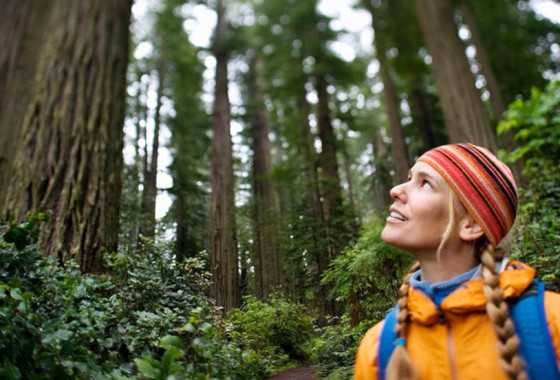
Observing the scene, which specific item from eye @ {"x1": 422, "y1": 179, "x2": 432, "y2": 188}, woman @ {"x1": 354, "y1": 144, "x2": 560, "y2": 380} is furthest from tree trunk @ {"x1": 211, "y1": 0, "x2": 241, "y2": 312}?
eye @ {"x1": 422, "y1": 179, "x2": 432, "y2": 188}

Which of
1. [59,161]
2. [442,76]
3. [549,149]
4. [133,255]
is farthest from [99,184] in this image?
[549,149]

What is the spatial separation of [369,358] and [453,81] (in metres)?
5.66

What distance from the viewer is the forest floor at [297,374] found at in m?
2.05

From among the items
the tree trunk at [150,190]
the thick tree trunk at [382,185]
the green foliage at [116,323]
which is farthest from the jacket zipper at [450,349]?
the tree trunk at [150,190]

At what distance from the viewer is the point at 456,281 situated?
1590 mm

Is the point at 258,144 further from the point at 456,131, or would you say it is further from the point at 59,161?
the point at 456,131

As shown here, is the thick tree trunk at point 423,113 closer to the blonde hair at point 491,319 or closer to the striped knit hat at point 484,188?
the striped knit hat at point 484,188

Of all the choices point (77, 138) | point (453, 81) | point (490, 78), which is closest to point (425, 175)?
point (77, 138)

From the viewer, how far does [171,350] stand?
1693 mm

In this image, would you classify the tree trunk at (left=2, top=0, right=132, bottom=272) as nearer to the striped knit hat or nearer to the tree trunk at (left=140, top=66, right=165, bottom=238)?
the tree trunk at (left=140, top=66, right=165, bottom=238)

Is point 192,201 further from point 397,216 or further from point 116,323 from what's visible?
Result: point 397,216

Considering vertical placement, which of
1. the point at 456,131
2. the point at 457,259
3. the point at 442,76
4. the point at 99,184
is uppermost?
the point at 442,76

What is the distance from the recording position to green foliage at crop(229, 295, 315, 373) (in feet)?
6.98

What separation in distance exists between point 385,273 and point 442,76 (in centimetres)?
499
